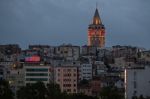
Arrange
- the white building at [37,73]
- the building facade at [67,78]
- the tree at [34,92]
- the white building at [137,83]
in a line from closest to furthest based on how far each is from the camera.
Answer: the tree at [34,92]
the white building at [137,83]
the white building at [37,73]
the building facade at [67,78]

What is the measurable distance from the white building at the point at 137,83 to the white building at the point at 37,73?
2710cm

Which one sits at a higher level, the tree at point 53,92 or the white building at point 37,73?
the white building at point 37,73

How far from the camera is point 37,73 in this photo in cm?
13050

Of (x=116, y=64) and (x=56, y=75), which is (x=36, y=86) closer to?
(x=56, y=75)

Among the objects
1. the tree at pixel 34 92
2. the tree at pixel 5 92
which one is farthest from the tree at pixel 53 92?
the tree at pixel 5 92

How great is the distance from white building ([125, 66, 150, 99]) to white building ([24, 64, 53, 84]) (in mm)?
27104

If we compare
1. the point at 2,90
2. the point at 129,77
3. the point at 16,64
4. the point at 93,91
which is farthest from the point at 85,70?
the point at 2,90

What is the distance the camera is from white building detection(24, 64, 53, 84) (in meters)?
130

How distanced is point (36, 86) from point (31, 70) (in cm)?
3239

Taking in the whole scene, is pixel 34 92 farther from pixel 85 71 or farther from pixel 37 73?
pixel 85 71

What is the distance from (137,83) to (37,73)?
3015 cm

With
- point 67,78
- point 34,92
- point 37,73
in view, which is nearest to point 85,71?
point 67,78

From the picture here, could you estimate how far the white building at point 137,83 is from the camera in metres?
→ 103

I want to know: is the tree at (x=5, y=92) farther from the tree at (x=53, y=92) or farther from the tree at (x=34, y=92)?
the tree at (x=53, y=92)
